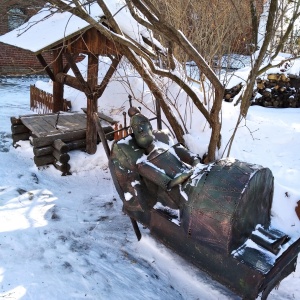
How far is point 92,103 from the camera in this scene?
18.5ft

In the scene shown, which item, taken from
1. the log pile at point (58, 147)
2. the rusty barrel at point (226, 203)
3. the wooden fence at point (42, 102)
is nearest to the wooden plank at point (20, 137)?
the log pile at point (58, 147)

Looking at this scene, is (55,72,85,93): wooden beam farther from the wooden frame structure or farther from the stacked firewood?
the stacked firewood

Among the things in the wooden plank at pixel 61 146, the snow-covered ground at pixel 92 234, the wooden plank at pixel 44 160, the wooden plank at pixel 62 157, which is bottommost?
the snow-covered ground at pixel 92 234

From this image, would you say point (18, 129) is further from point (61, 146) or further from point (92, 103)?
point (92, 103)

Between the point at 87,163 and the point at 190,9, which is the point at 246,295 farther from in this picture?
the point at 190,9

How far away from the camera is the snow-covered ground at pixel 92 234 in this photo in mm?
3096

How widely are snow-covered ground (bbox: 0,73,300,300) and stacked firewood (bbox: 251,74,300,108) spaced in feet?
8.02

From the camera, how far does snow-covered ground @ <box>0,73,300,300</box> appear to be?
122 inches

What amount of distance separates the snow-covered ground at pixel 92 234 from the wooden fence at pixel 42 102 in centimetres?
253

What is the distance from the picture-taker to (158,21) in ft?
10.9

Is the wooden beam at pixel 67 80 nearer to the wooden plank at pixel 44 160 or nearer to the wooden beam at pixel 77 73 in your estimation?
the wooden beam at pixel 77 73

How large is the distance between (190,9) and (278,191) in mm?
4824

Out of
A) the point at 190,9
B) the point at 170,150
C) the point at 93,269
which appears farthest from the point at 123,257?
the point at 190,9

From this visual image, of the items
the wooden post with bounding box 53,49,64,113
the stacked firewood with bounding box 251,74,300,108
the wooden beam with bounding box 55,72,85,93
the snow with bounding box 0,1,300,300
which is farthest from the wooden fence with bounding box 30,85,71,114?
the stacked firewood with bounding box 251,74,300,108
